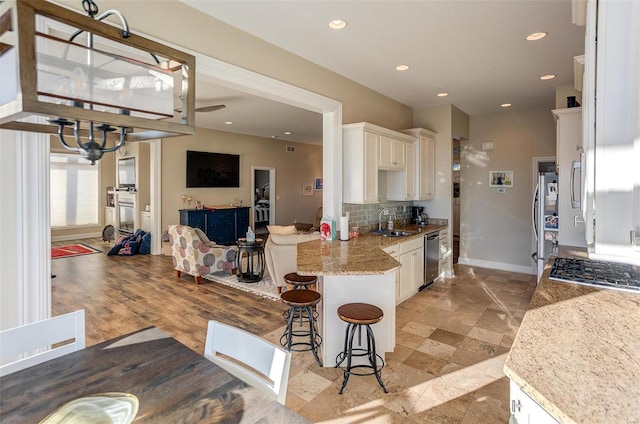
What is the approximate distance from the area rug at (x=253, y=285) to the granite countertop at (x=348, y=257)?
1.42 meters

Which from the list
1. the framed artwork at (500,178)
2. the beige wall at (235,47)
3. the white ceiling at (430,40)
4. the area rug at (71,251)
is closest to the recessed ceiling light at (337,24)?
the white ceiling at (430,40)

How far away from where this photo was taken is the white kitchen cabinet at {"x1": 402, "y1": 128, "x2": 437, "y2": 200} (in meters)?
5.25

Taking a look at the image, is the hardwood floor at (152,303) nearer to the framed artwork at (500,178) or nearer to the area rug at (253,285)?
the area rug at (253,285)

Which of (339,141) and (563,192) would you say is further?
(339,141)

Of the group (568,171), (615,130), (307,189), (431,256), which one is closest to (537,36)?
(568,171)

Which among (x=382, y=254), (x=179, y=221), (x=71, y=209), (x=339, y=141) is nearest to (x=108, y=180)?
(x=71, y=209)

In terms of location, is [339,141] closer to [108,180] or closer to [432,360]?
[432,360]

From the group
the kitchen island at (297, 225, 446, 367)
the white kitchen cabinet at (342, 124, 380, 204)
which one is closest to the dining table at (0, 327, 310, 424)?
the kitchen island at (297, 225, 446, 367)

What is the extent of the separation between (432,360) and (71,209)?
1064 centimetres

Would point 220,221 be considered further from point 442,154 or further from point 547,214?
point 547,214

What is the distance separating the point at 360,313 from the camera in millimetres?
2473

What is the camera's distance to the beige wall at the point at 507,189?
5.92m

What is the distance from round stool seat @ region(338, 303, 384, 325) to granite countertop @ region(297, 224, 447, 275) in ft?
0.92

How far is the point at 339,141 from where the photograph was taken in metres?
4.11
